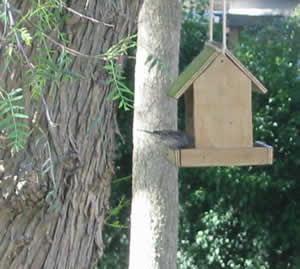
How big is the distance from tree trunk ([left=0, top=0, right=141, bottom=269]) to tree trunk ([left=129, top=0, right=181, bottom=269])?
3.92 feet

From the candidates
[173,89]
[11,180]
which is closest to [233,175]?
[173,89]

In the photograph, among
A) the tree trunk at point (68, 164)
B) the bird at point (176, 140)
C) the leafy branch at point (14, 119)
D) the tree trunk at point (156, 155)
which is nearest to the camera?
the leafy branch at point (14, 119)

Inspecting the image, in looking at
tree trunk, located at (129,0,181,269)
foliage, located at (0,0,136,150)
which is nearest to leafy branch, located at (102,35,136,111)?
foliage, located at (0,0,136,150)

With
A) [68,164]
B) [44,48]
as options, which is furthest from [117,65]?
[68,164]

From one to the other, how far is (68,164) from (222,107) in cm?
43

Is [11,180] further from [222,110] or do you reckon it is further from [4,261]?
[222,110]

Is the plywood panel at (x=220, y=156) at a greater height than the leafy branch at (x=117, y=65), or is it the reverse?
the leafy branch at (x=117, y=65)

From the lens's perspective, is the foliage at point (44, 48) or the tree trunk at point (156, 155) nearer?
the foliage at point (44, 48)

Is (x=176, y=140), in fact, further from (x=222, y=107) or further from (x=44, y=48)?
(x=44, y=48)

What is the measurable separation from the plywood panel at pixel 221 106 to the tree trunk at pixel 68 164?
0.94 feet

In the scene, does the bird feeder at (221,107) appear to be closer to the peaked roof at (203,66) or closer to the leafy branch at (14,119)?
the peaked roof at (203,66)

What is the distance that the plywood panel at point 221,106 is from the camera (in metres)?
1.46

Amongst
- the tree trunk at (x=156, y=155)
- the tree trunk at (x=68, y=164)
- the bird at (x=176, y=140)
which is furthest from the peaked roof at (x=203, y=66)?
the tree trunk at (x=156, y=155)

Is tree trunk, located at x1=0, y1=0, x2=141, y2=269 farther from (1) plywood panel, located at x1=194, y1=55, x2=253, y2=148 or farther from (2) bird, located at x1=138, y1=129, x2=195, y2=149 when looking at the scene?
(1) plywood panel, located at x1=194, y1=55, x2=253, y2=148
